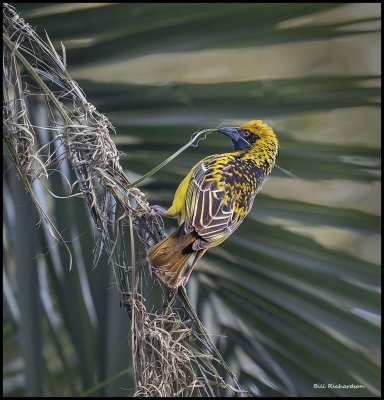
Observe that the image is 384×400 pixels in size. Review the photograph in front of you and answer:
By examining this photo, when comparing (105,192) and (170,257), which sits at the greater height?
(105,192)

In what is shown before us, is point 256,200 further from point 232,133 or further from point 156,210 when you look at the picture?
point 156,210

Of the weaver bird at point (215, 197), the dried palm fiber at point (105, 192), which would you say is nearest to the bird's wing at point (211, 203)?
the weaver bird at point (215, 197)

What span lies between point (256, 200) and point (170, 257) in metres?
0.35

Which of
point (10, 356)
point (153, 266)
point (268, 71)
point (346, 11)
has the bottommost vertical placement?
point (10, 356)

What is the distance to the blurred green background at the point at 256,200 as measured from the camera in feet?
4.60

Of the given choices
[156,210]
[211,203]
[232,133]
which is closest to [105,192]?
[156,210]

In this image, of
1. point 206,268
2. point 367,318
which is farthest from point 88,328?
point 367,318

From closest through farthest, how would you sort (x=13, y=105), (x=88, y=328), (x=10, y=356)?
(x=13, y=105)
(x=88, y=328)
(x=10, y=356)

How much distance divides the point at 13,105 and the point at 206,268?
0.71 meters

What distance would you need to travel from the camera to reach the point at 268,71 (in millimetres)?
1505

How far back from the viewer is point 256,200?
5.14ft

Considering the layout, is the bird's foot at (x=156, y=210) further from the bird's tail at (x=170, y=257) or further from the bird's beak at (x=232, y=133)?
the bird's beak at (x=232, y=133)

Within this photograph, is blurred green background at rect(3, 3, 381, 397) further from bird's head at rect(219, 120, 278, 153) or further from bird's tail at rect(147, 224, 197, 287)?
bird's tail at rect(147, 224, 197, 287)

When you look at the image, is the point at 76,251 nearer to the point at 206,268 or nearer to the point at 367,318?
the point at 206,268
